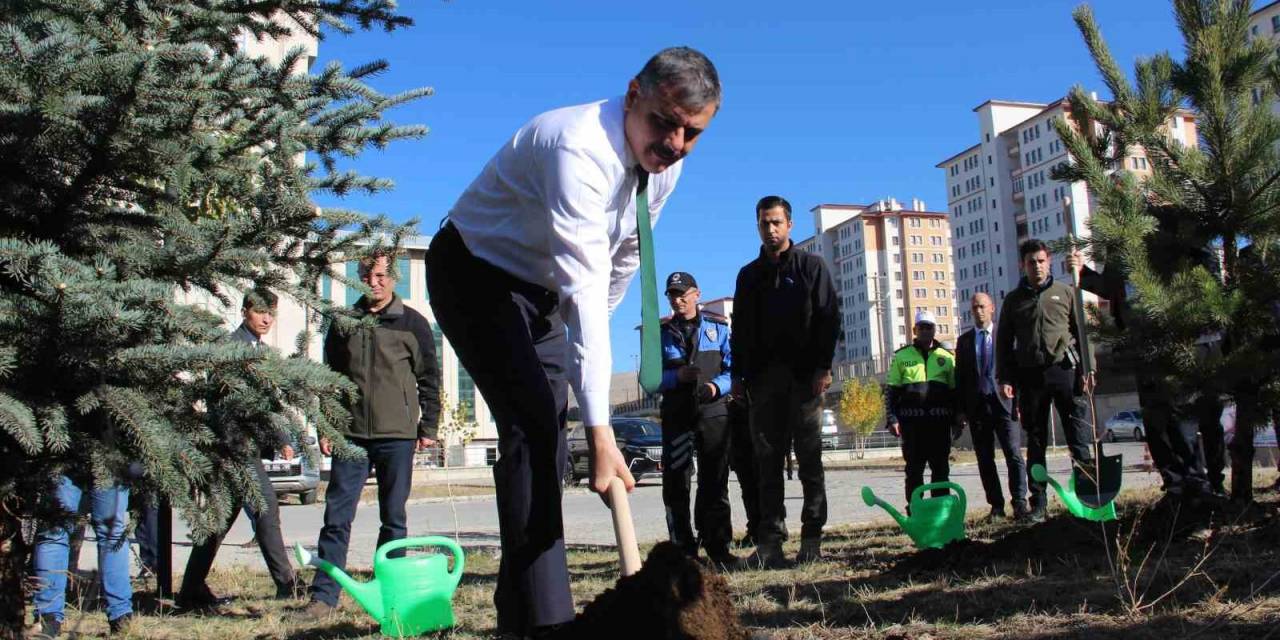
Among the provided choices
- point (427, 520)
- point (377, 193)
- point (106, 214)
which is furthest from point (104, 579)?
point (427, 520)

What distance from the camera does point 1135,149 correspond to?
15.9 ft

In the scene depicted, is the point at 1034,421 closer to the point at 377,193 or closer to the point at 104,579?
the point at 377,193

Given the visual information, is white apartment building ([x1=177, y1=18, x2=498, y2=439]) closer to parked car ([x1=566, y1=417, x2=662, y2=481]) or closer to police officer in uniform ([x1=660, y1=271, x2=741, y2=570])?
police officer in uniform ([x1=660, y1=271, x2=741, y2=570])

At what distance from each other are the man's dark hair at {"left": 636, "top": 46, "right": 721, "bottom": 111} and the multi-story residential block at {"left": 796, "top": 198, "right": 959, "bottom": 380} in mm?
121855

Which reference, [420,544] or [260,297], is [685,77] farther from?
[420,544]

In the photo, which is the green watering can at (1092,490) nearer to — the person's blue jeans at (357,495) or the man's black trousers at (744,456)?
the man's black trousers at (744,456)

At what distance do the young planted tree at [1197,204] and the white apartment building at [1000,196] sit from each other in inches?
3377

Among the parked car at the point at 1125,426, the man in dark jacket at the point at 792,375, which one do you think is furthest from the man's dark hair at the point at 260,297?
the parked car at the point at 1125,426

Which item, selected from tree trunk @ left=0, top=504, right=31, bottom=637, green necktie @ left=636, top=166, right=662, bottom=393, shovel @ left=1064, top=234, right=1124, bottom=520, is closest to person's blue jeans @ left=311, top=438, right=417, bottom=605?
tree trunk @ left=0, top=504, right=31, bottom=637

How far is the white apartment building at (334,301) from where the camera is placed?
4422 mm

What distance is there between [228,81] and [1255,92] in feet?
15.5

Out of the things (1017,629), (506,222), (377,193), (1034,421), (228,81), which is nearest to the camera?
(506,222)

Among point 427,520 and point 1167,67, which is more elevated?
point 1167,67

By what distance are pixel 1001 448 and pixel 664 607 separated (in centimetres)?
596
